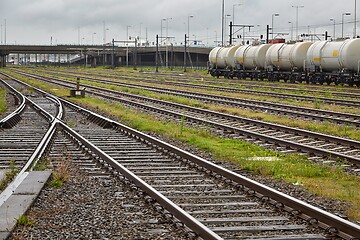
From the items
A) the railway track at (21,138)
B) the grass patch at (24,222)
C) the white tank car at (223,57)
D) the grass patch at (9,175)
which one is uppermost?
the white tank car at (223,57)

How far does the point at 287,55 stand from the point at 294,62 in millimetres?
1287

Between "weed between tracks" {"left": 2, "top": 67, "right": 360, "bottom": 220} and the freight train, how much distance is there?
28093 mm

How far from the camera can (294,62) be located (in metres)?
55.8

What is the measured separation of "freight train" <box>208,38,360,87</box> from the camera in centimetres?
4762

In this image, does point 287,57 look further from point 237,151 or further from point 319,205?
point 319,205

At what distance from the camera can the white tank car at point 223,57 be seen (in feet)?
229

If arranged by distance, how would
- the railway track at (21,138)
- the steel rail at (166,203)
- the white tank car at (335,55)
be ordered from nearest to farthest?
the steel rail at (166,203)
the railway track at (21,138)
the white tank car at (335,55)

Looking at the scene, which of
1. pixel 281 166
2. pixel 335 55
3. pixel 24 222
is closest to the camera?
pixel 24 222

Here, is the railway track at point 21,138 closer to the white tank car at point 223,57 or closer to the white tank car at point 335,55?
the white tank car at point 335,55

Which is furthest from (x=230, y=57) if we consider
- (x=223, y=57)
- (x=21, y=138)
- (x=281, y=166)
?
(x=281, y=166)

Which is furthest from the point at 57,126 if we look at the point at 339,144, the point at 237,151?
the point at 339,144

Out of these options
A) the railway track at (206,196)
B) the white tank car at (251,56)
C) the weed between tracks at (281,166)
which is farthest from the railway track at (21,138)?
the white tank car at (251,56)

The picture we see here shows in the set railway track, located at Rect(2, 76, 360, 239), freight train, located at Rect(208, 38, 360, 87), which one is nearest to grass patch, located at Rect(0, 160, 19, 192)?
railway track, located at Rect(2, 76, 360, 239)

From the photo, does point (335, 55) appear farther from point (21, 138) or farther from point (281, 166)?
point (281, 166)
